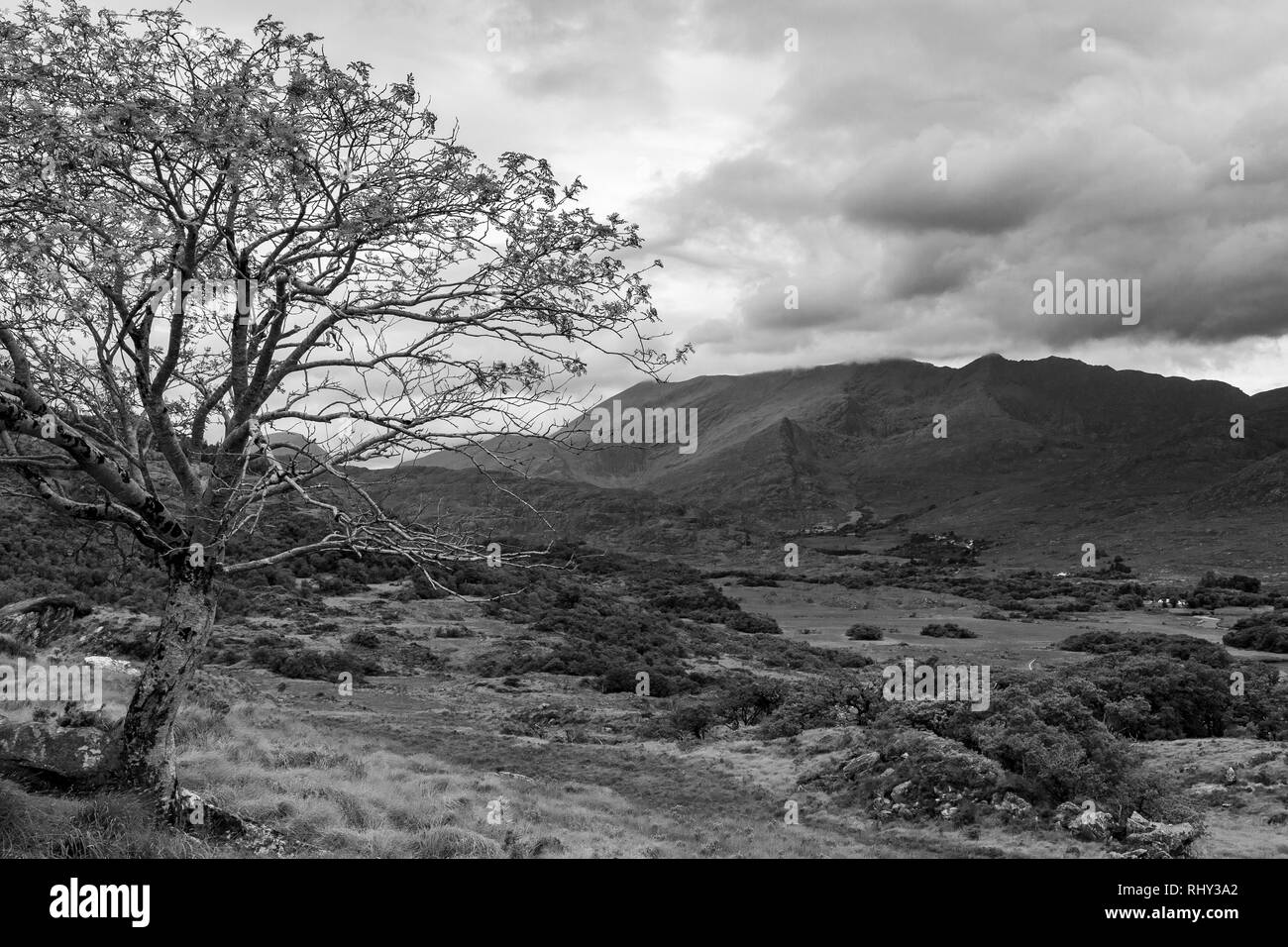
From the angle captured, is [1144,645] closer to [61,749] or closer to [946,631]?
[946,631]

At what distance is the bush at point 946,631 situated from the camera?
44.4 meters

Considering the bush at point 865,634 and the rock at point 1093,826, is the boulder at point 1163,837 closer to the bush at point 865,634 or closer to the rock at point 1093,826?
the rock at point 1093,826

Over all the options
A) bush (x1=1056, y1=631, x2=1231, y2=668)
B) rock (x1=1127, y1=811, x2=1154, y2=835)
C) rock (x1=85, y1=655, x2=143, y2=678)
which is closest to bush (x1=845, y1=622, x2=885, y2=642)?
bush (x1=1056, y1=631, x2=1231, y2=668)

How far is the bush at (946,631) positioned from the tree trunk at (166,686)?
43.5m

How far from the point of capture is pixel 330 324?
739 centimetres

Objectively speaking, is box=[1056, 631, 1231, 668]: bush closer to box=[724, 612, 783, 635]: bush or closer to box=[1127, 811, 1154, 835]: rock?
box=[724, 612, 783, 635]: bush

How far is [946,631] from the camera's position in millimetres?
45375

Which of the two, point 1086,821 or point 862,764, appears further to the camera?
point 862,764

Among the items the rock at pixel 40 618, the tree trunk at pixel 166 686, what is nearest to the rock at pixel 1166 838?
the tree trunk at pixel 166 686

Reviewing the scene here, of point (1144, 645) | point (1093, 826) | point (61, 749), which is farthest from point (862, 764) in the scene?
point (1144, 645)

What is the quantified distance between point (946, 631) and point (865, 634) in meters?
5.20

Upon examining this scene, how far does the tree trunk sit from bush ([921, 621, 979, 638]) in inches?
1714

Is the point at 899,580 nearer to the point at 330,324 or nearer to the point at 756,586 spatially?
the point at 756,586
